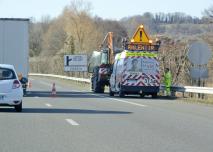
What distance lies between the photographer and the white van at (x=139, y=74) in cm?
3347

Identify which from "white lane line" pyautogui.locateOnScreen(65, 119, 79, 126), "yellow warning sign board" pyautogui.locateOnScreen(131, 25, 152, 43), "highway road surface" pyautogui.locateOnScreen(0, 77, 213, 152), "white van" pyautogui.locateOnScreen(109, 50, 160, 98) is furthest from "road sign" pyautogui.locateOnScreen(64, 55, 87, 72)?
"white lane line" pyautogui.locateOnScreen(65, 119, 79, 126)

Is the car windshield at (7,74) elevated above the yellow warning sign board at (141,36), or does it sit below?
below

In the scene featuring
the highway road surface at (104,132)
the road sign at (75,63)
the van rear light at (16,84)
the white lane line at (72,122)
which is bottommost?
the highway road surface at (104,132)

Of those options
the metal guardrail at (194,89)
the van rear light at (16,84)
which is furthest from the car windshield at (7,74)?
the metal guardrail at (194,89)

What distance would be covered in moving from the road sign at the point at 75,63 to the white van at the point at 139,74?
2802 cm

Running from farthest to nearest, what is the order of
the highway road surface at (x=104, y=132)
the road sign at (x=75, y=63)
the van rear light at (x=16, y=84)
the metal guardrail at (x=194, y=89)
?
1. the road sign at (x=75, y=63)
2. the metal guardrail at (x=194, y=89)
3. the van rear light at (x=16, y=84)
4. the highway road surface at (x=104, y=132)

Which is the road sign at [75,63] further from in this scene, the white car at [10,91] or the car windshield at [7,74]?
A: the white car at [10,91]

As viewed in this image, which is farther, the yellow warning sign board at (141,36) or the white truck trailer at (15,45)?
the yellow warning sign board at (141,36)

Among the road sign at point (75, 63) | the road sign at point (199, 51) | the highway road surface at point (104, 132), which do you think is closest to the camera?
the highway road surface at point (104, 132)

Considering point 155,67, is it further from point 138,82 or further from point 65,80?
point 65,80

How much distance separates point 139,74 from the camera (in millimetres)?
33531

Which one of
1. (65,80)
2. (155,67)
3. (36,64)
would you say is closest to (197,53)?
(155,67)

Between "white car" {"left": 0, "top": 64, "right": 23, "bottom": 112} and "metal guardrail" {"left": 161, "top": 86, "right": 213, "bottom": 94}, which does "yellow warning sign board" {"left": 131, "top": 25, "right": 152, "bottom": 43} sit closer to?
"metal guardrail" {"left": 161, "top": 86, "right": 213, "bottom": 94}

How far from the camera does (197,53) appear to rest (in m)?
32.1
